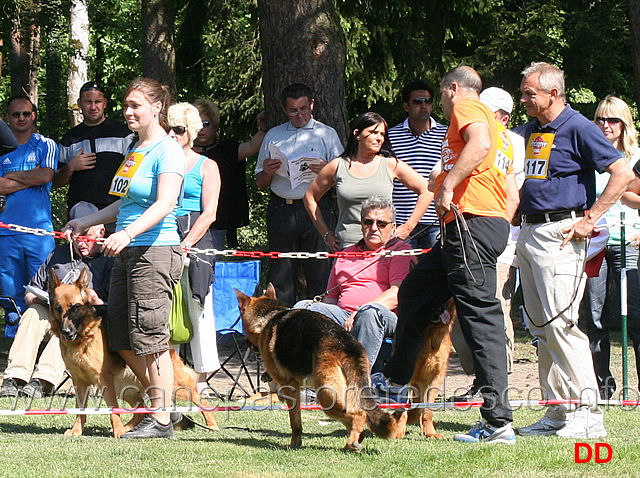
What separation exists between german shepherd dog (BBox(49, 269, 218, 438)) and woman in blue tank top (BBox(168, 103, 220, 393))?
0.79 meters

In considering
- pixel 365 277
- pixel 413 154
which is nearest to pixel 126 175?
pixel 365 277

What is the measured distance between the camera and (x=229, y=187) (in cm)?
851

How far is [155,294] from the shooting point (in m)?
5.39

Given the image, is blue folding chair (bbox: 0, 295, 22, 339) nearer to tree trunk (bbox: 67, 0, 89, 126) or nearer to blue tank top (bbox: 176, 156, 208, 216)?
blue tank top (bbox: 176, 156, 208, 216)

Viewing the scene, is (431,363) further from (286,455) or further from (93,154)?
(93,154)

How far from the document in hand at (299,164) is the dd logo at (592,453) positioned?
143 inches

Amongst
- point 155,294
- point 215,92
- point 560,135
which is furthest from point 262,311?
point 215,92

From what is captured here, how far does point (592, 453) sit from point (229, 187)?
4599 millimetres

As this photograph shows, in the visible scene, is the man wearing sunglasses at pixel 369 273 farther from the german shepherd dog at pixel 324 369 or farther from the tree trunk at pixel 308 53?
the tree trunk at pixel 308 53

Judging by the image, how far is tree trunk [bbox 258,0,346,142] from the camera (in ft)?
28.8

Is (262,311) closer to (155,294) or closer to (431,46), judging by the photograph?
(155,294)

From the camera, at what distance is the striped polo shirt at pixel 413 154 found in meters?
7.81

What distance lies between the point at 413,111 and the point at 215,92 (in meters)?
10.2

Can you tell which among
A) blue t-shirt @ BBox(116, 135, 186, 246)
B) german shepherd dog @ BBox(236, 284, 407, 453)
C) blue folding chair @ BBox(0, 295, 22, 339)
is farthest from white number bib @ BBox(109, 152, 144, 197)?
blue folding chair @ BBox(0, 295, 22, 339)
